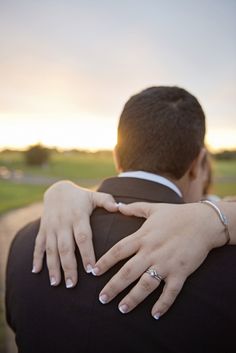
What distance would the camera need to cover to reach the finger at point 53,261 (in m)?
1.53

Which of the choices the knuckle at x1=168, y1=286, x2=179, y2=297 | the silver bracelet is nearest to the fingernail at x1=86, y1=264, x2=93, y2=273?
the knuckle at x1=168, y1=286, x2=179, y2=297

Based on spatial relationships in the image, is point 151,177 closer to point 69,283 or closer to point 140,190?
point 140,190

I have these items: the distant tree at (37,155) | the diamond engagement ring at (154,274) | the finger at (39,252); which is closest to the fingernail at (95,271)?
the diamond engagement ring at (154,274)

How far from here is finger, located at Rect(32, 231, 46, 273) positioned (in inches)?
64.2

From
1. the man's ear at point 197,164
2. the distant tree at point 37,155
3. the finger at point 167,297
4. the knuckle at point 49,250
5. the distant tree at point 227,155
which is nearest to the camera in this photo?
the finger at point 167,297

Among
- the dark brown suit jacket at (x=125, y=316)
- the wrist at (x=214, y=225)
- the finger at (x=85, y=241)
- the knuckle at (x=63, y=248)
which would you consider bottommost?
the dark brown suit jacket at (x=125, y=316)

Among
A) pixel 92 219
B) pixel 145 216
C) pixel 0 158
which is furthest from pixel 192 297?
pixel 0 158

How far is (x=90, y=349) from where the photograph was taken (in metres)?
1.42

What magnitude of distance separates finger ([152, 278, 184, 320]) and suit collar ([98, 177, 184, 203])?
0.46 meters

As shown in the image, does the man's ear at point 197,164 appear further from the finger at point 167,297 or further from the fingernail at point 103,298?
the fingernail at point 103,298

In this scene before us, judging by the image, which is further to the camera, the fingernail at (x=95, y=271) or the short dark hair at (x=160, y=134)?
the short dark hair at (x=160, y=134)

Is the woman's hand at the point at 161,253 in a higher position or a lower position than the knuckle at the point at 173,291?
higher

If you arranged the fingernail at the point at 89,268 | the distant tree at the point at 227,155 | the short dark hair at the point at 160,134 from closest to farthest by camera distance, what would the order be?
the fingernail at the point at 89,268
the short dark hair at the point at 160,134
the distant tree at the point at 227,155

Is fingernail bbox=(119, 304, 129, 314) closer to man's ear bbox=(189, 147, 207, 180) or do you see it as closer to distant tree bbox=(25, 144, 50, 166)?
man's ear bbox=(189, 147, 207, 180)
